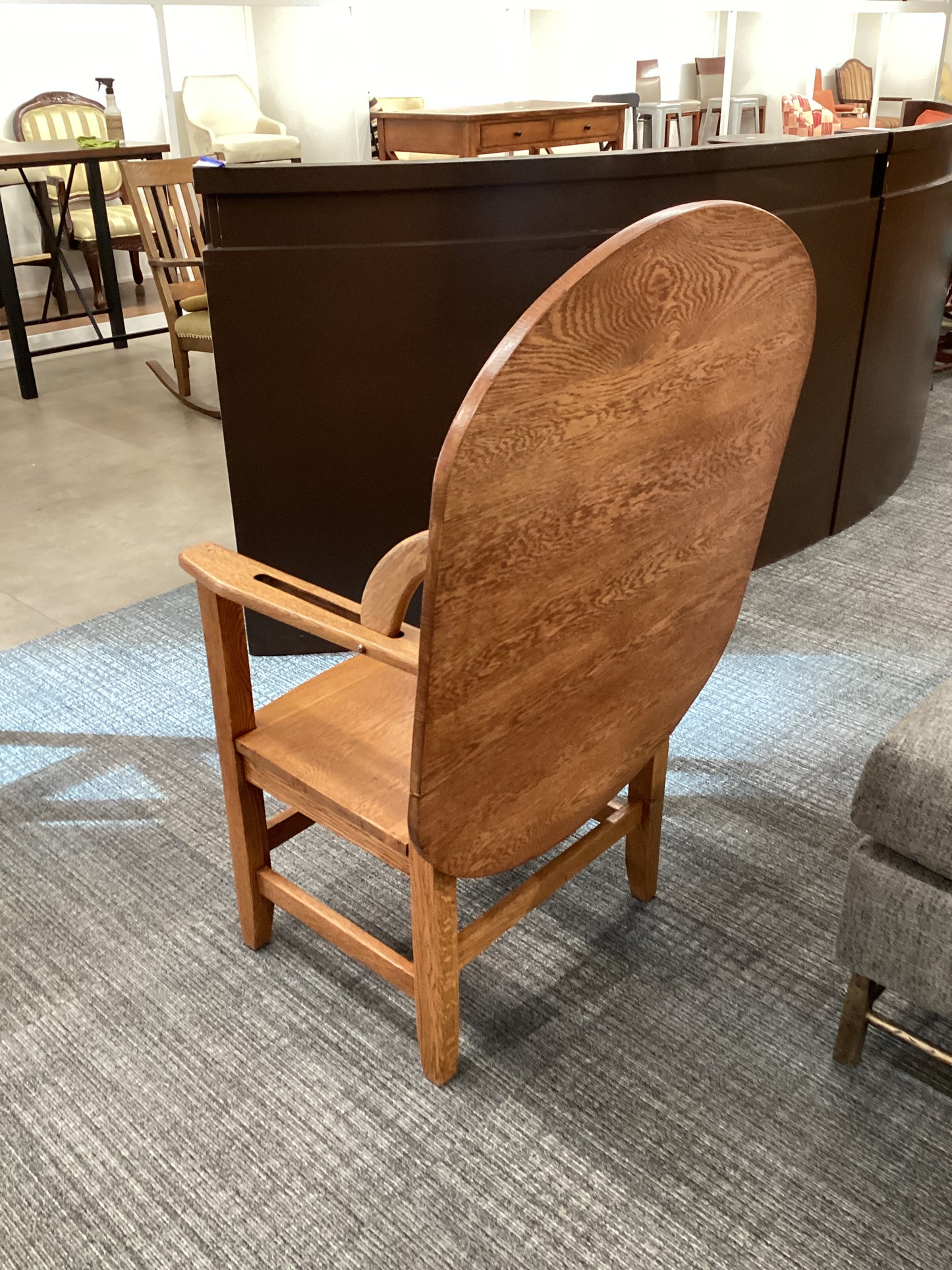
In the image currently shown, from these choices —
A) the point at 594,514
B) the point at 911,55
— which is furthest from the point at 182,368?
the point at 911,55

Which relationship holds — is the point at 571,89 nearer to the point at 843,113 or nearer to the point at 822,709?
the point at 843,113

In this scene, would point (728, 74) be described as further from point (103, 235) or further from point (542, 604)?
point (542, 604)

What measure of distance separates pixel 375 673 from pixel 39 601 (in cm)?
167

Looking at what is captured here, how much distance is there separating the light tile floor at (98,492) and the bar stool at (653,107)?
9.31ft

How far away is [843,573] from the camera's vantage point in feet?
10.0

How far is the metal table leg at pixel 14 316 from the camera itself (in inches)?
185

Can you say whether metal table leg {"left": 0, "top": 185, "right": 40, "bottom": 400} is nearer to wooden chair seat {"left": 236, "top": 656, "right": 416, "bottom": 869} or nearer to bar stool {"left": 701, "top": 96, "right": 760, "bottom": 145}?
wooden chair seat {"left": 236, "top": 656, "right": 416, "bottom": 869}

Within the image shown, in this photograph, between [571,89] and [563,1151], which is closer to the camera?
[563,1151]

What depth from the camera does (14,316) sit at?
479 centimetres

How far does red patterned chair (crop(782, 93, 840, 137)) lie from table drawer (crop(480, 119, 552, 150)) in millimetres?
2649

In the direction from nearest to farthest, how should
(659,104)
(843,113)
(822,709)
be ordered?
(822,709)
(659,104)
(843,113)

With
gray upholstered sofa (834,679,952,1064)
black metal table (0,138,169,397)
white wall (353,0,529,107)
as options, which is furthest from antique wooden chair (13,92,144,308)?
gray upholstered sofa (834,679,952,1064)

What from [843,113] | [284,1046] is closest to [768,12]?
[843,113]

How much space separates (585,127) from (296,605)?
13.8ft
